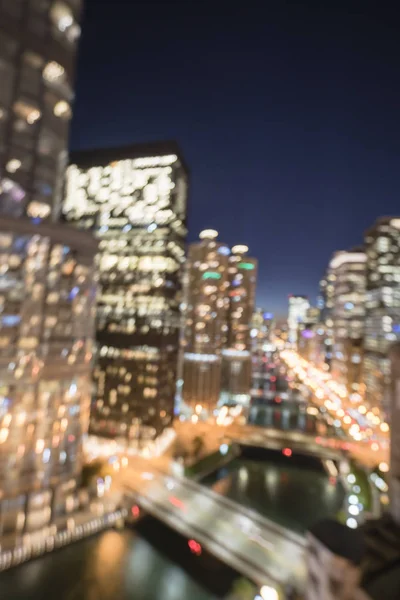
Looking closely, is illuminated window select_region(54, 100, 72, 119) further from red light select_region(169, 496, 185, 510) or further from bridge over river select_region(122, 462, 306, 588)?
red light select_region(169, 496, 185, 510)

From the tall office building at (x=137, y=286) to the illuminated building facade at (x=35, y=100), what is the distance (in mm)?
17892

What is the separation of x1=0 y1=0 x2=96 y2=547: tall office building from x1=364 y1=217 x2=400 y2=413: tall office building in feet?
221

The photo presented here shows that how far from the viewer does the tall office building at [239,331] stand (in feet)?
275

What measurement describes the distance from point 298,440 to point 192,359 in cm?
2785

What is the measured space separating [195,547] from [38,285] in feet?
81.7

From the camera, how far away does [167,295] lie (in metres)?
51.3

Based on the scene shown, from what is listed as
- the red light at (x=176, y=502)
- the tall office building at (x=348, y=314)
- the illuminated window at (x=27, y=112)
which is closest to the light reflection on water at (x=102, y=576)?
the red light at (x=176, y=502)

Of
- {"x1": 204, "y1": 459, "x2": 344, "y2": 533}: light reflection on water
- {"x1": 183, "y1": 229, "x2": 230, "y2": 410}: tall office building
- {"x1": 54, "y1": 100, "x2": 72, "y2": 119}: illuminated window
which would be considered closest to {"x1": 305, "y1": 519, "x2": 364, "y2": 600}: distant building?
{"x1": 204, "y1": 459, "x2": 344, "y2": 533}: light reflection on water

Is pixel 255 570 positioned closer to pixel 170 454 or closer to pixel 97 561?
pixel 97 561

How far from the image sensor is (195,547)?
95.5ft

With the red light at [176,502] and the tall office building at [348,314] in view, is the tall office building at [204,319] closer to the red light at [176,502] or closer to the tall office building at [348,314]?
the red light at [176,502]

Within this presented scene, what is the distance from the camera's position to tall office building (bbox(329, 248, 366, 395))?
313 feet

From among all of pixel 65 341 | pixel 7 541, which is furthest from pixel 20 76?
pixel 7 541

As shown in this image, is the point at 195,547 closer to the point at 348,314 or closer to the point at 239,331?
the point at 239,331
